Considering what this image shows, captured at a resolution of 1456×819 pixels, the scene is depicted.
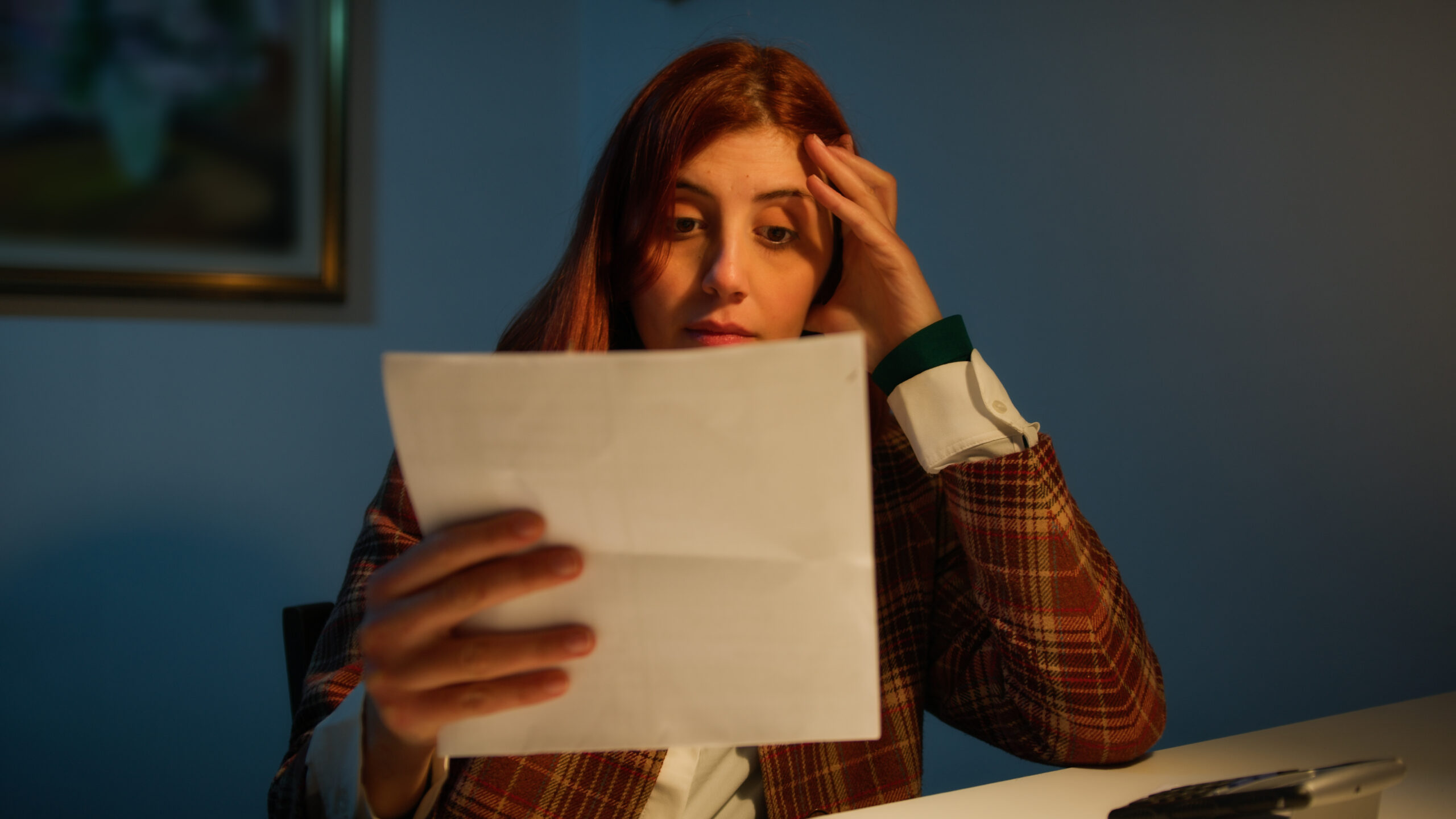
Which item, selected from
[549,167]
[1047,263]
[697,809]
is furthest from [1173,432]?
[549,167]

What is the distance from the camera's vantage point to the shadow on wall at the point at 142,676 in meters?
1.62

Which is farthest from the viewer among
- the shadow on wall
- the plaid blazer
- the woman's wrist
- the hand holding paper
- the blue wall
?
the shadow on wall

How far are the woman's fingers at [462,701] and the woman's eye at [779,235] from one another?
50 cm

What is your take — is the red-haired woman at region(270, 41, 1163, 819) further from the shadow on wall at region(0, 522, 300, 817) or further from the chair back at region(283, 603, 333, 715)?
the shadow on wall at region(0, 522, 300, 817)

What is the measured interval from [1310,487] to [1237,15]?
1.88 feet

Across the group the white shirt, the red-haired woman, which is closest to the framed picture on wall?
the red-haired woman

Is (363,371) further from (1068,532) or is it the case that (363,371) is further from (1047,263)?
(1068,532)

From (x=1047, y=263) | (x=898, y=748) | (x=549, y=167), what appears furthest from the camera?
(x=549, y=167)

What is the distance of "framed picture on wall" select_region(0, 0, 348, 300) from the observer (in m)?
1.63

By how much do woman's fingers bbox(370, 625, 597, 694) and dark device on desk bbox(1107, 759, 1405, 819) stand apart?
1.23 feet

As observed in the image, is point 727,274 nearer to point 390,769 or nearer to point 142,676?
point 390,769

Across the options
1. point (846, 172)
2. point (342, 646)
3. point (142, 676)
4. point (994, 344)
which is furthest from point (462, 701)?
point (142, 676)

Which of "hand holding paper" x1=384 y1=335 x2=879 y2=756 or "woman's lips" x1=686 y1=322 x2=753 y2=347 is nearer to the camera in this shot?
"hand holding paper" x1=384 y1=335 x2=879 y2=756

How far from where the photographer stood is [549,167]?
215cm
